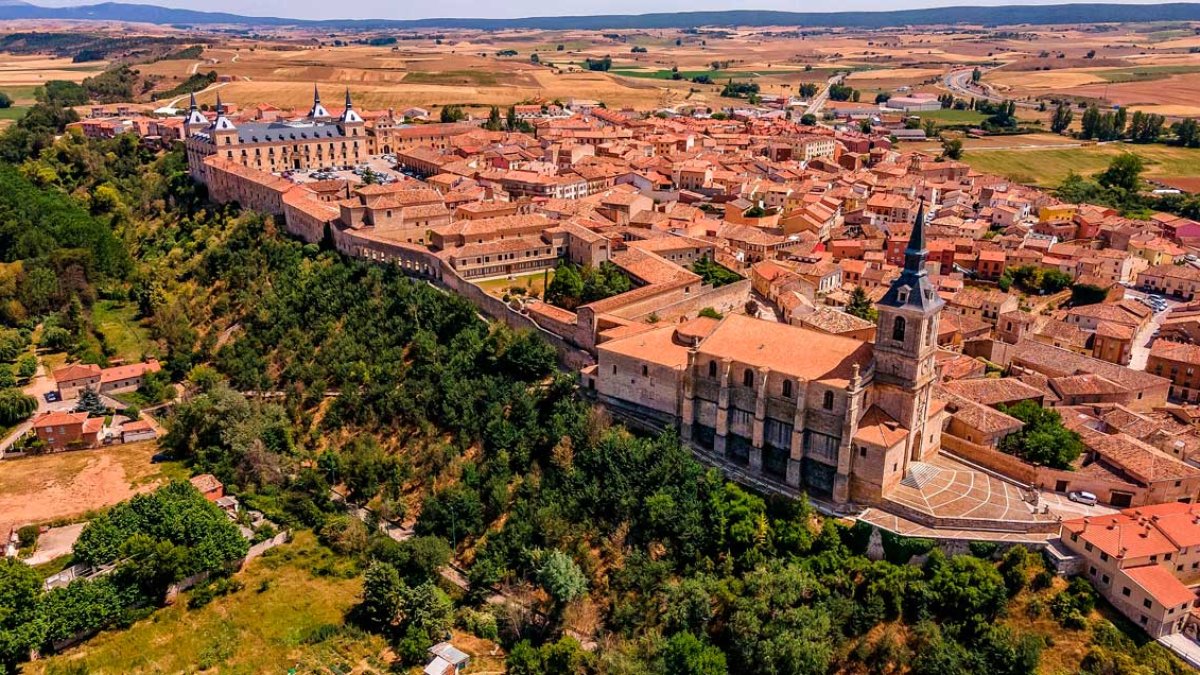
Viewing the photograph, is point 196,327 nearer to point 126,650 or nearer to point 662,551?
point 126,650

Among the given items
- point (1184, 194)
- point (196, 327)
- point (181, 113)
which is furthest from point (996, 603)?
point (181, 113)

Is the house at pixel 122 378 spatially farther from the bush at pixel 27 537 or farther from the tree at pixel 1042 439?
the tree at pixel 1042 439

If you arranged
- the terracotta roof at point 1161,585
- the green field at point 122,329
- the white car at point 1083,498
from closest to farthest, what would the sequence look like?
the terracotta roof at point 1161,585 → the white car at point 1083,498 → the green field at point 122,329

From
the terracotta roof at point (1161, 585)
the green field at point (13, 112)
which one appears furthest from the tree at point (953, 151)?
the green field at point (13, 112)

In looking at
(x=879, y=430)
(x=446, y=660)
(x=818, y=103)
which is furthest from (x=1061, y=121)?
(x=446, y=660)

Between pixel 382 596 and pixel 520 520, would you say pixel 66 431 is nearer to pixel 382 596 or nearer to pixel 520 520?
pixel 382 596
